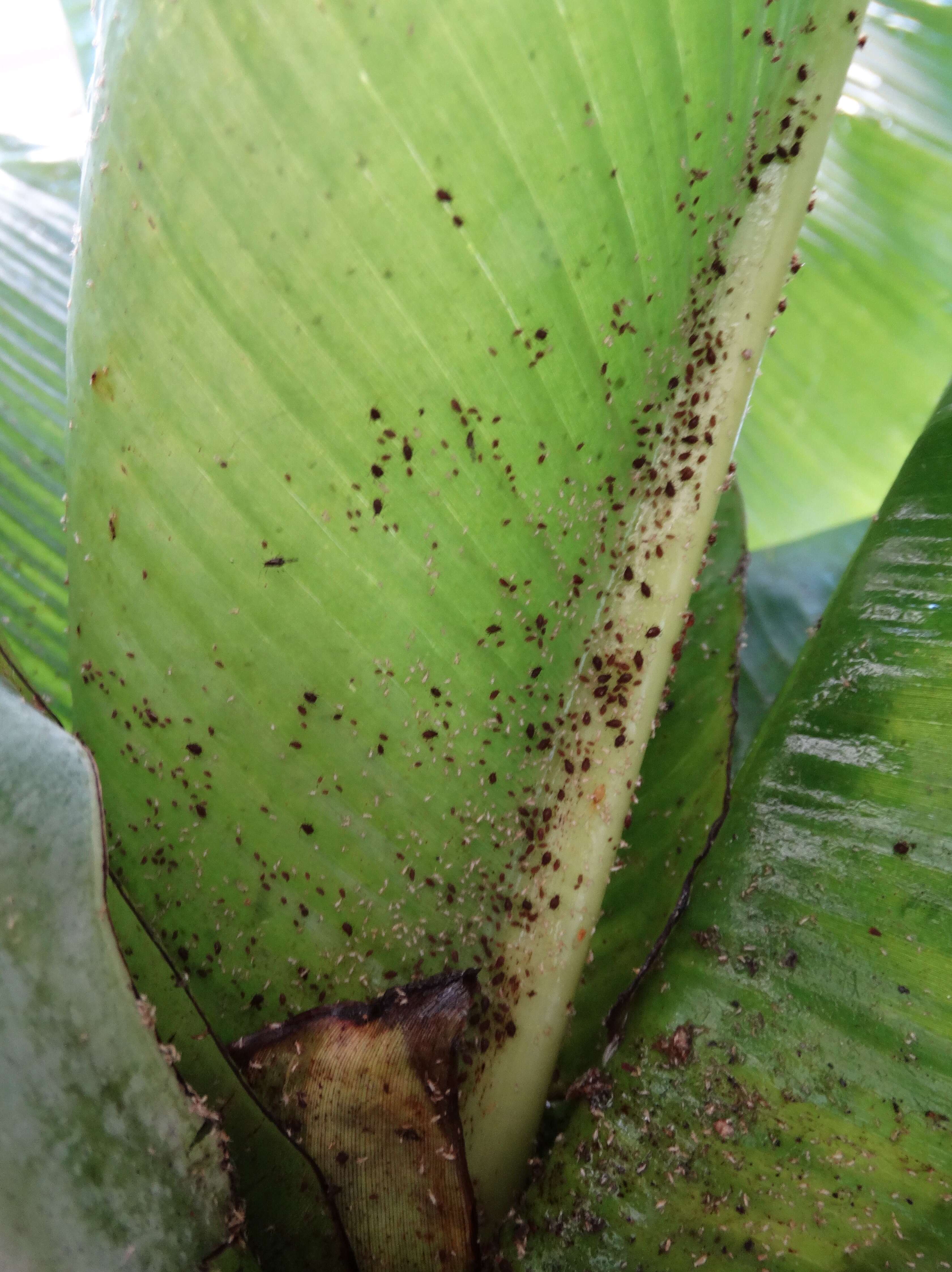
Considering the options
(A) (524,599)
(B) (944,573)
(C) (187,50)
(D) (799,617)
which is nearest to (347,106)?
(C) (187,50)

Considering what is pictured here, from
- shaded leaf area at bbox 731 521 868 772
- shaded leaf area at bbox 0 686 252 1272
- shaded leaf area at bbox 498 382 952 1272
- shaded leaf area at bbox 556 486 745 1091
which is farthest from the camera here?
shaded leaf area at bbox 731 521 868 772

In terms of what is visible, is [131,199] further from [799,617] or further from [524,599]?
[799,617]

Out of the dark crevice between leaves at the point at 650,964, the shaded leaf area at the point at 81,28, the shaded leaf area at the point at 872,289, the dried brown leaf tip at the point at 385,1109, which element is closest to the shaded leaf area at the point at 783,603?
the shaded leaf area at the point at 872,289

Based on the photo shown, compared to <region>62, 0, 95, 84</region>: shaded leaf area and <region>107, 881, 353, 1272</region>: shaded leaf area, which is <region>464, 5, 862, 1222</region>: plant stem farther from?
<region>62, 0, 95, 84</region>: shaded leaf area

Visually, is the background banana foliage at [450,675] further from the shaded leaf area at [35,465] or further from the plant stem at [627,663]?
the shaded leaf area at [35,465]

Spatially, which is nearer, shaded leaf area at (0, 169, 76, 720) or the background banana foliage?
the background banana foliage

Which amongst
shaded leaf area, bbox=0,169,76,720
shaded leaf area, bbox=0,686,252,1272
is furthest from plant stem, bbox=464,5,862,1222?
shaded leaf area, bbox=0,169,76,720

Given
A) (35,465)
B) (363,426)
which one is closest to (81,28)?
(35,465)

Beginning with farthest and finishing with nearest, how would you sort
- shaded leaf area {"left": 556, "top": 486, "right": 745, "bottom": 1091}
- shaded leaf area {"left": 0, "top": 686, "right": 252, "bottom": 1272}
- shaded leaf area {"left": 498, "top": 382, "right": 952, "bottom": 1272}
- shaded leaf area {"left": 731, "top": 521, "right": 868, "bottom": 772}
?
shaded leaf area {"left": 731, "top": 521, "right": 868, "bottom": 772}, shaded leaf area {"left": 556, "top": 486, "right": 745, "bottom": 1091}, shaded leaf area {"left": 498, "top": 382, "right": 952, "bottom": 1272}, shaded leaf area {"left": 0, "top": 686, "right": 252, "bottom": 1272}
